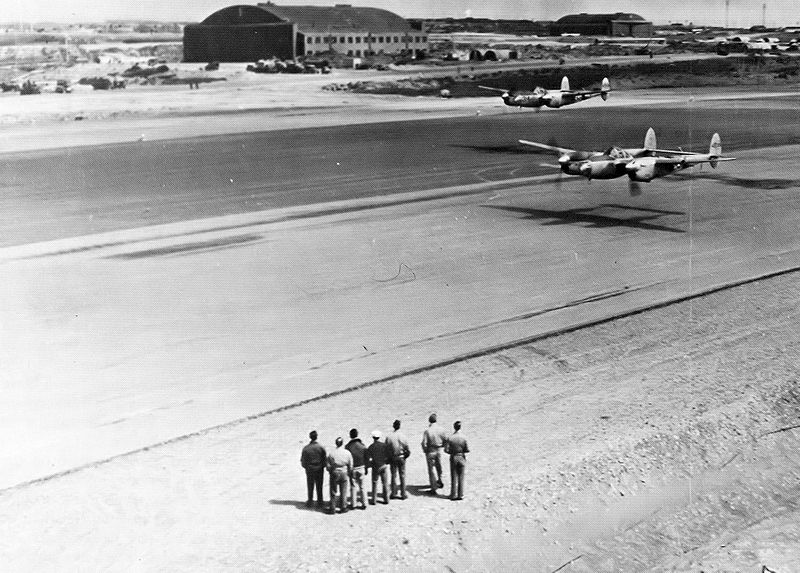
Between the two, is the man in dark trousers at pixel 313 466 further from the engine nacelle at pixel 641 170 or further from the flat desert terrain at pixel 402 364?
the engine nacelle at pixel 641 170

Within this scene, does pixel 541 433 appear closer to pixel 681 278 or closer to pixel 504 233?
pixel 681 278

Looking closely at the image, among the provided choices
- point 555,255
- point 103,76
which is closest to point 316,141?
point 103,76

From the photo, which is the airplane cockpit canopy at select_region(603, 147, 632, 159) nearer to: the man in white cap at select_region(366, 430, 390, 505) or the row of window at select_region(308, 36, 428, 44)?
the man in white cap at select_region(366, 430, 390, 505)

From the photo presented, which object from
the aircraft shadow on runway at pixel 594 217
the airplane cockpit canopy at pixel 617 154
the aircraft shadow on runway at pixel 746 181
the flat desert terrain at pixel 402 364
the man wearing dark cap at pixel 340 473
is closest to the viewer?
the flat desert terrain at pixel 402 364

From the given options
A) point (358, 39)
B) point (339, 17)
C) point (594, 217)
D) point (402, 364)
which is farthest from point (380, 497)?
point (358, 39)

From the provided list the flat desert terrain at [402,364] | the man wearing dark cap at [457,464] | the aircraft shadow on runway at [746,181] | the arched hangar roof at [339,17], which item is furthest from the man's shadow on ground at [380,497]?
the arched hangar roof at [339,17]

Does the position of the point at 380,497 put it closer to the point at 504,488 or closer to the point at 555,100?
the point at 504,488

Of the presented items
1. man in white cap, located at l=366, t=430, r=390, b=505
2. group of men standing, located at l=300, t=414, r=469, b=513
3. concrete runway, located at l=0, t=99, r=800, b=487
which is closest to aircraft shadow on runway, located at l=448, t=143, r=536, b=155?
concrete runway, located at l=0, t=99, r=800, b=487
